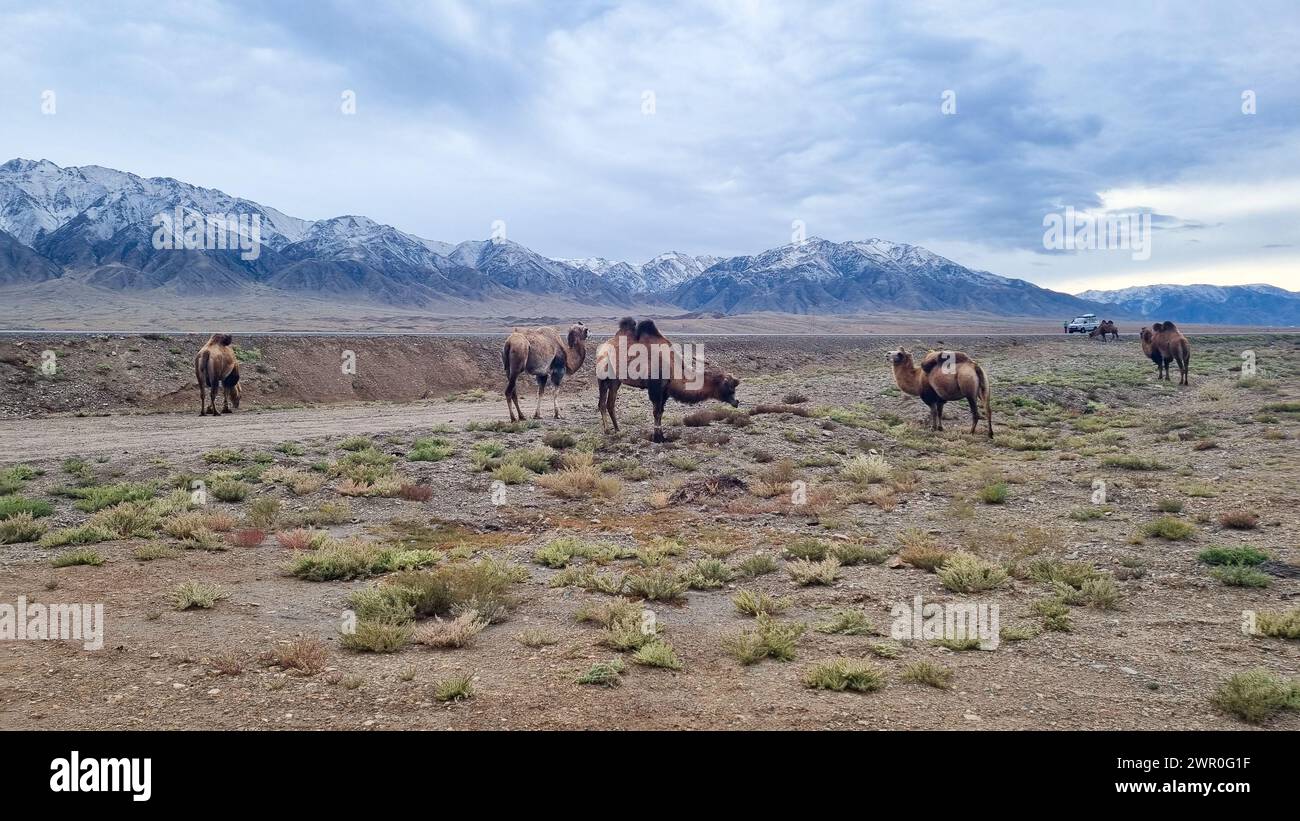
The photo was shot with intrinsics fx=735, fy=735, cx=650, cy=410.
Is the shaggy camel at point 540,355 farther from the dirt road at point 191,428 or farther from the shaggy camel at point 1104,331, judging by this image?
the shaggy camel at point 1104,331

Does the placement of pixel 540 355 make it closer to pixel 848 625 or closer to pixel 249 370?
pixel 848 625

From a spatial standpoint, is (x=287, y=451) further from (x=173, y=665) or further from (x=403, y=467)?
(x=173, y=665)

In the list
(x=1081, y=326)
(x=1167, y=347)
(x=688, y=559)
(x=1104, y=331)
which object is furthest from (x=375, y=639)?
(x=1081, y=326)

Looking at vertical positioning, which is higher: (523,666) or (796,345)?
(796,345)

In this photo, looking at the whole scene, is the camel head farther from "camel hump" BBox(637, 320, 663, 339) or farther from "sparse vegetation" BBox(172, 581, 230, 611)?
"sparse vegetation" BBox(172, 581, 230, 611)

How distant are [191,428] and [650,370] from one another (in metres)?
11.6

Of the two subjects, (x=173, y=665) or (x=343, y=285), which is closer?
(x=173, y=665)

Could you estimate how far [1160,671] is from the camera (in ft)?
18.6

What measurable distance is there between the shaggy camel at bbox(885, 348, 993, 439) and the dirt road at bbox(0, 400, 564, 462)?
1111 cm

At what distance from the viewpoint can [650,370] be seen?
55.4 ft

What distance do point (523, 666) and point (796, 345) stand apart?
4941 cm

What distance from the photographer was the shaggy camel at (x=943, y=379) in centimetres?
1816

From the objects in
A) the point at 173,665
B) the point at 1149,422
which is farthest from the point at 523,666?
the point at 1149,422

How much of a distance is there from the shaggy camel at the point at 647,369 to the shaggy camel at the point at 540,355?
113 inches
